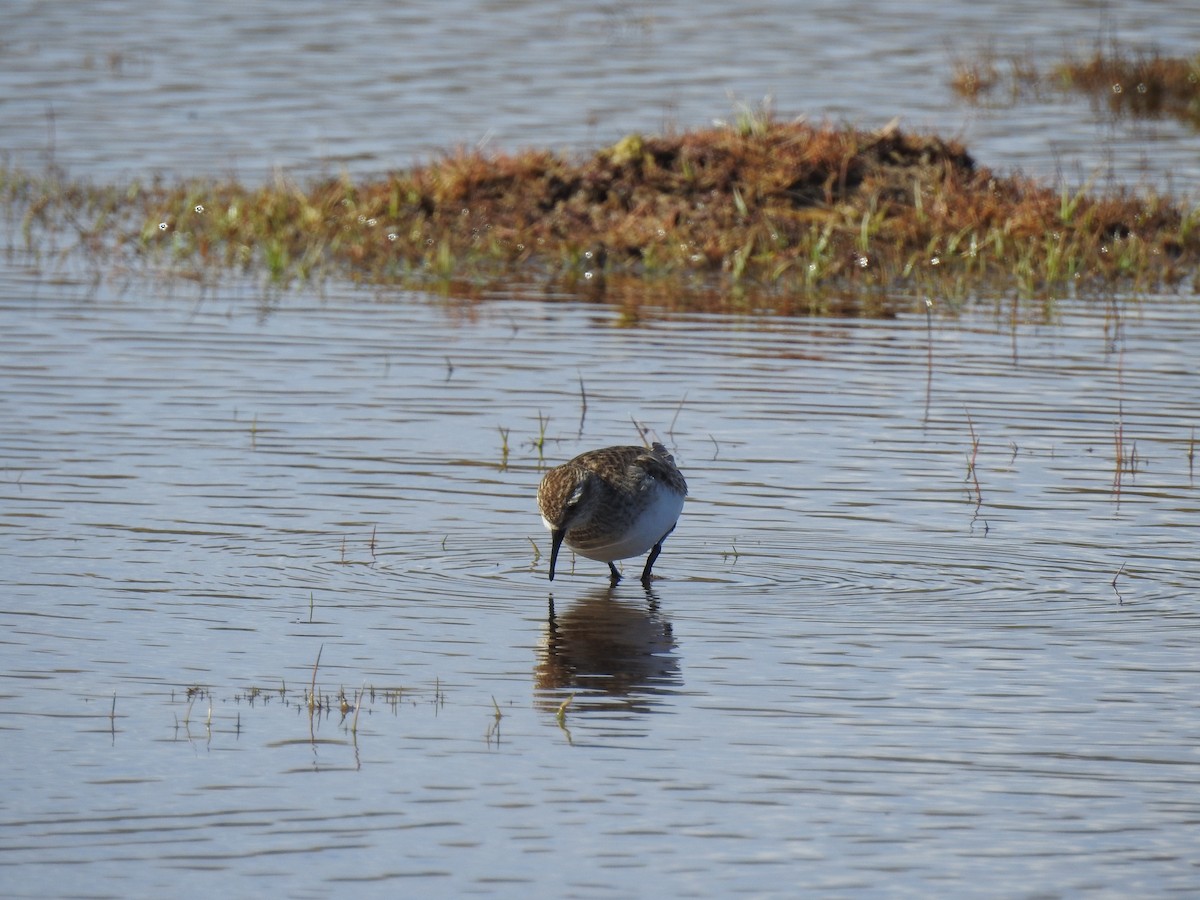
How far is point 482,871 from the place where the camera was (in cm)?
684

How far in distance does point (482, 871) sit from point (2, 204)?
1632 centimetres

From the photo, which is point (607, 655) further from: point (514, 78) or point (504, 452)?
point (514, 78)

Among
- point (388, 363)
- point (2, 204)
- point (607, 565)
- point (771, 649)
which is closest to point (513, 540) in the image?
point (607, 565)

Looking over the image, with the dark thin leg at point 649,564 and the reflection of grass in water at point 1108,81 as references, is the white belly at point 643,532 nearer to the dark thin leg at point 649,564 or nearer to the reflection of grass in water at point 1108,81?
the dark thin leg at point 649,564

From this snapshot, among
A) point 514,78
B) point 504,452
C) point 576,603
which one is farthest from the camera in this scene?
point 514,78

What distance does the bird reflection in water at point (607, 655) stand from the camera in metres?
8.73

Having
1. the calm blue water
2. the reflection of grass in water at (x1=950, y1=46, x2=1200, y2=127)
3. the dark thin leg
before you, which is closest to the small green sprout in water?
the calm blue water

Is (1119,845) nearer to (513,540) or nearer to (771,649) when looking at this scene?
(771,649)

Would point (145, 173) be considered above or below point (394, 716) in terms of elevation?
above

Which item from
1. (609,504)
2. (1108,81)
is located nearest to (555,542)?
(609,504)

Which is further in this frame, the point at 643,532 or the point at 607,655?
the point at 643,532

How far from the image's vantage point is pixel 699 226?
64.3ft

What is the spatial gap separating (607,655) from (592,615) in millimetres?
733

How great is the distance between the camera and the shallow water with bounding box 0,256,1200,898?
711 centimetres
